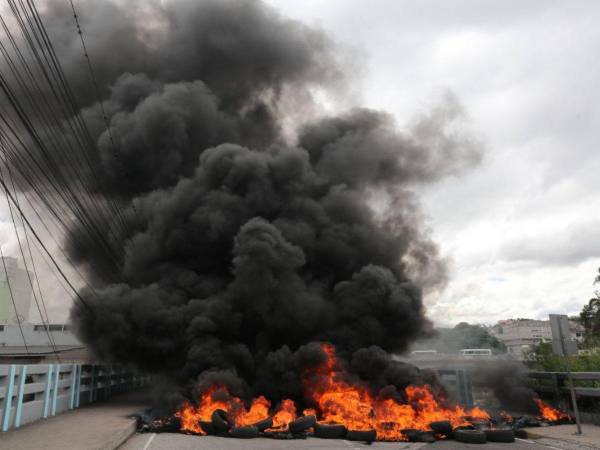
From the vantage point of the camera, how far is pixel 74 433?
12.2m

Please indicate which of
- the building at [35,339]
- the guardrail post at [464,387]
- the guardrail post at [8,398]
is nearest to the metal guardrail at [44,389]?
the guardrail post at [8,398]

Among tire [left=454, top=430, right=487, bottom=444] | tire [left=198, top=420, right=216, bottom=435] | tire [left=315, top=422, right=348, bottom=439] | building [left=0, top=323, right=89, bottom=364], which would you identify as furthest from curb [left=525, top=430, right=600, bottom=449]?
building [left=0, top=323, right=89, bottom=364]

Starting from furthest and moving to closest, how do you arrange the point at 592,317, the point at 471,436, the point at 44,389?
1. the point at 592,317
2. the point at 44,389
3. the point at 471,436

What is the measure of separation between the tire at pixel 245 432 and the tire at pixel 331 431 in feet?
5.98

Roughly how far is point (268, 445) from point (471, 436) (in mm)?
5392

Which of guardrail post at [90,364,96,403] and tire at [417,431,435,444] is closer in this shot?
tire at [417,431,435,444]

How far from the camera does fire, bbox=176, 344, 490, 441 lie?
47.3 feet

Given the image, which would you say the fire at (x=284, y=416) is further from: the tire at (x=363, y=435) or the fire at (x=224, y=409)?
the tire at (x=363, y=435)

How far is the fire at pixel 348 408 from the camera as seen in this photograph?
47.3 feet

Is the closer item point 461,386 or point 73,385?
point 73,385

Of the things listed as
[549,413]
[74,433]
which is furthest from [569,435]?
[74,433]

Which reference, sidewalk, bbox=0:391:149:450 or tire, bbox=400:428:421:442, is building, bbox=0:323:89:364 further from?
tire, bbox=400:428:421:442

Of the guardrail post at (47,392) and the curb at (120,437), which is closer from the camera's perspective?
the curb at (120,437)

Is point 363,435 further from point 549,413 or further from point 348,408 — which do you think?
point 549,413
